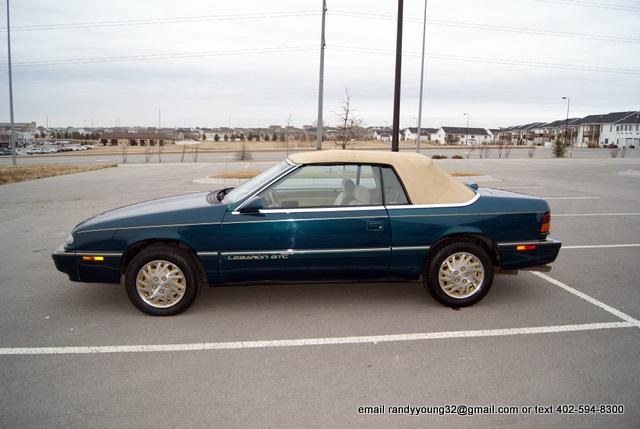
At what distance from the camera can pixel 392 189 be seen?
469cm

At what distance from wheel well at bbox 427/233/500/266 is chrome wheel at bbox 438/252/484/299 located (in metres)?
0.14

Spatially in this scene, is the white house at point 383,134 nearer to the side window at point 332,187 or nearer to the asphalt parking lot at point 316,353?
the side window at point 332,187

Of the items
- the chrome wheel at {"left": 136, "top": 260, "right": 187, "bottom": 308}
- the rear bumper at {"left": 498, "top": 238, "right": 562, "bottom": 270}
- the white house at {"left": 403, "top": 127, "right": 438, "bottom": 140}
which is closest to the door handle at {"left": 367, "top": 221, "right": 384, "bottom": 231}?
the rear bumper at {"left": 498, "top": 238, "right": 562, "bottom": 270}

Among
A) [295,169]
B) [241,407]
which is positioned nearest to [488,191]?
[295,169]

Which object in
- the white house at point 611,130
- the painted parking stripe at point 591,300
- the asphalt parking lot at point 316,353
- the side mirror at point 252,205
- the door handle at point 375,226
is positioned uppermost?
the white house at point 611,130

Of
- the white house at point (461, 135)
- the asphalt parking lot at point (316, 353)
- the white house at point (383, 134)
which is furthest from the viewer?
the white house at point (383, 134)

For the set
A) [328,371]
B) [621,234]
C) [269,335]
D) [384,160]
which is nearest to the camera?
[328,371]

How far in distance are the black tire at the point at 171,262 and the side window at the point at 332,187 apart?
935mm

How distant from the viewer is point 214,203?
185 inches

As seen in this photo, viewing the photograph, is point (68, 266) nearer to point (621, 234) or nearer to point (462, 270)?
point (462, 270)

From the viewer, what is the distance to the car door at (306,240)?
4.43m

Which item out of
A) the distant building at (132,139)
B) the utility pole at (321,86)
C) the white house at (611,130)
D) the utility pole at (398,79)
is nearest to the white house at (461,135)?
the white house at (611,130)

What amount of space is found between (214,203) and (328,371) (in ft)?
6.83

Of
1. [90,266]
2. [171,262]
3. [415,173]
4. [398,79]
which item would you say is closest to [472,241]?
[415,173]
